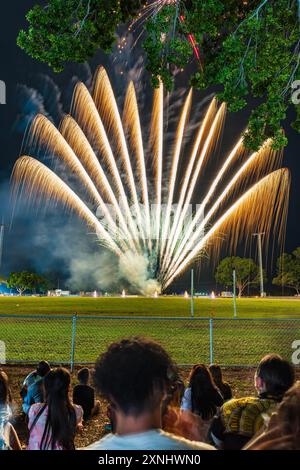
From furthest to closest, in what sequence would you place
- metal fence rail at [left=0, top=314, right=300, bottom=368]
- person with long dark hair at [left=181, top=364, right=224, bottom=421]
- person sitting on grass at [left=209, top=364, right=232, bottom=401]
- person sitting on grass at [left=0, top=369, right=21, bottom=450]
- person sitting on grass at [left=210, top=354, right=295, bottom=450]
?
metal fence rail at [left=0, top=314, right=300, bottom=368], person sitting on grass at [left=209, top=364, right=232, bottom=401], person with long dark hair at [left=181, top=364, right=224, bottom=421], person sitting on grass at [left=0, top=369, right=21, bottom=450], person sitting on grass at [left=210, top=354, right=295, bottom=450]

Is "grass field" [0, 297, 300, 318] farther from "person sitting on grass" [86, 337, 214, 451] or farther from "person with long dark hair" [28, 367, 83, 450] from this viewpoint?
"person sitting on grass" [86, 337, 214, 451]

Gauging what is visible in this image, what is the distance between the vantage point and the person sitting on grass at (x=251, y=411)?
3527 mm

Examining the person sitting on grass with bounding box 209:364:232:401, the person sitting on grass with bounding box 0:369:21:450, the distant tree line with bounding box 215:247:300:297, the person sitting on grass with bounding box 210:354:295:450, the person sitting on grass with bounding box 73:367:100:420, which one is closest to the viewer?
the person sitting on grass with bounding box 210:354:295:450

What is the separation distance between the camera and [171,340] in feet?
67.7

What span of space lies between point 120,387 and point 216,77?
10.5 meters

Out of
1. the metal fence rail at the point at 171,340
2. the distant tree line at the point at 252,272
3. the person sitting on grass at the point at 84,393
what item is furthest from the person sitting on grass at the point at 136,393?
the distant tree line at the point at 252,272

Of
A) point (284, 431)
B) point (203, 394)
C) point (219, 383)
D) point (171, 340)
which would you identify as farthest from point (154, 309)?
point (284, 431)

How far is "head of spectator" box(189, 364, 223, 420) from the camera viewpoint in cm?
550

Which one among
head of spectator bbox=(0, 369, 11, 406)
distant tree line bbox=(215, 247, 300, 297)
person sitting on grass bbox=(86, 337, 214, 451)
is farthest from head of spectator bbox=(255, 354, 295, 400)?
distant tree line bbox=(215, 247, 300, 297)

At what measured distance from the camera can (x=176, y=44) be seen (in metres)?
11.0

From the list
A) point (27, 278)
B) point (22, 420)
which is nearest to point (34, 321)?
point (22, 420)

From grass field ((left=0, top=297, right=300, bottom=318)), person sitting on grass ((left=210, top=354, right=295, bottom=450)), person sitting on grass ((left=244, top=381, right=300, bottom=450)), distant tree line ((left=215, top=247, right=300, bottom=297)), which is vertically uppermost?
distant tree line ((left=215, top=247, right=300, bottom=297))

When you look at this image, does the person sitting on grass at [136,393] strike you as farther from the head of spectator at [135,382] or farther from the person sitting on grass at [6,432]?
the person sitting on grass at [6,432]

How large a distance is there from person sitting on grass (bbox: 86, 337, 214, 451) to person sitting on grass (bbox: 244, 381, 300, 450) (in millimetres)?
347
